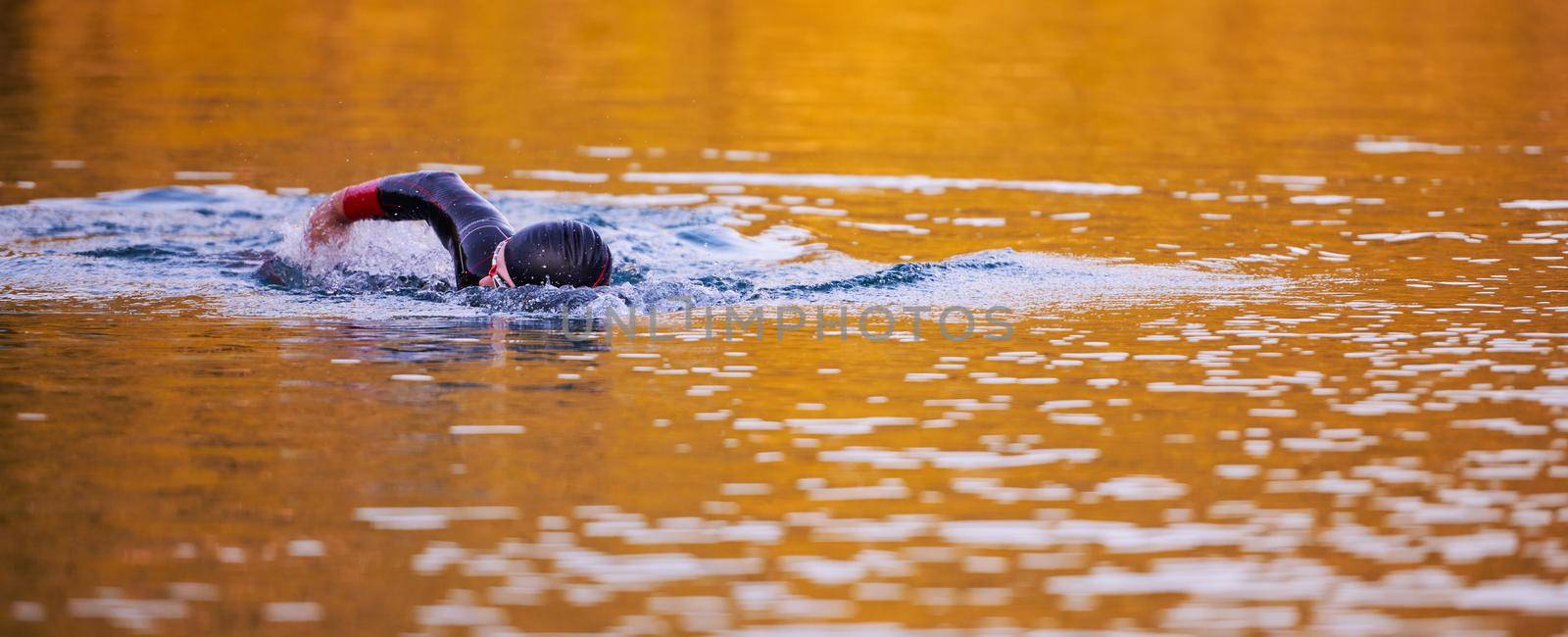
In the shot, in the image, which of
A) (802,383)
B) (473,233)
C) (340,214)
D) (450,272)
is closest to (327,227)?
(340,214)

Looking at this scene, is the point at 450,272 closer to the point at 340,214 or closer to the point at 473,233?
the point at 340,214

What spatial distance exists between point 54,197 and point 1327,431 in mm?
12238

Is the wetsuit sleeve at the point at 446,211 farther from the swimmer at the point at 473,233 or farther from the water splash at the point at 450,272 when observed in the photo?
the water splash at the point at 450,272

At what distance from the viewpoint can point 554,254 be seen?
1165cm

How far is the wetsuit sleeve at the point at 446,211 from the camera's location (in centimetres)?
1216

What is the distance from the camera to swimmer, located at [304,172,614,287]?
38.3 ft

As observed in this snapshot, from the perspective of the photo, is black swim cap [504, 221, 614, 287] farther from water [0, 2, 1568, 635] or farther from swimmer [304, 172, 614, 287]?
water [0, 2, 1568, 635]

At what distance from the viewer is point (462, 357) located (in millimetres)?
10148

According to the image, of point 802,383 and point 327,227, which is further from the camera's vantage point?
point 327,227

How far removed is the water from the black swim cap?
0.54 ft

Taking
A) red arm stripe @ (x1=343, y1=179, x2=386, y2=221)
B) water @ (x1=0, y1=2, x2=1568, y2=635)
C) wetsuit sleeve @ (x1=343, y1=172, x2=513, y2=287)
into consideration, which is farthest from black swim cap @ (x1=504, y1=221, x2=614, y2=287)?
red arm stripe @ (x1=343, y1=179, x2=386, y2=221)

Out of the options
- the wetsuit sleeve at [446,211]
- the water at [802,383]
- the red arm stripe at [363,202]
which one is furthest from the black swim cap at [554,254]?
the red arm stripe at [363,202]

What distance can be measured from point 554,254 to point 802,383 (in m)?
2.64

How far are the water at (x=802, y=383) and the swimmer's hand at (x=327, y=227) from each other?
0.12 metres
